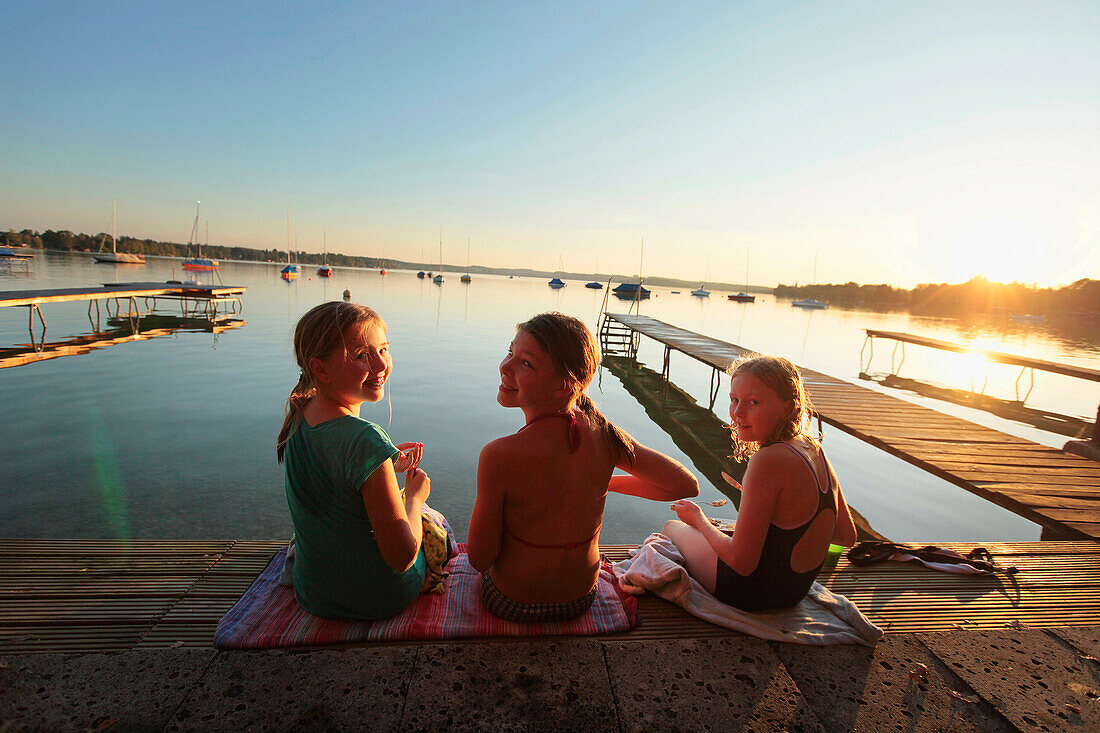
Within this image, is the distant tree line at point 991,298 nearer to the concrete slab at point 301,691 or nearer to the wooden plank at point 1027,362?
the wooden plank at point 1027,362

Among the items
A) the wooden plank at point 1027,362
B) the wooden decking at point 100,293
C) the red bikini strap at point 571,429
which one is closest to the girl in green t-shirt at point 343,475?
the red bikini strap at point 571,429

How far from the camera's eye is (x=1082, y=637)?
8.14 ft

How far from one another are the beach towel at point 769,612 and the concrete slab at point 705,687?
0.10 m

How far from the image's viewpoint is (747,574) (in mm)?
→ 2340

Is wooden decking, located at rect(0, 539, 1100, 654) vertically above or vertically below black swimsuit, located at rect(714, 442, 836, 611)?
below

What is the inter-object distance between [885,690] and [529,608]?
1512 millimetres

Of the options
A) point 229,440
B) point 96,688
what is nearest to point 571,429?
point 96,688

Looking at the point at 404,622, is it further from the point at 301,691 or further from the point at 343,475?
the point at 343,475

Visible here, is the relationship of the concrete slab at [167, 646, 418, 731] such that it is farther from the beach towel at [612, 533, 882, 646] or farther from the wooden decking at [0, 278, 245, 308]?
the wooden decking at [0, 278, 245, 308]

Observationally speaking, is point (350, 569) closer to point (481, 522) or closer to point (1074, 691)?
point (481, 522)

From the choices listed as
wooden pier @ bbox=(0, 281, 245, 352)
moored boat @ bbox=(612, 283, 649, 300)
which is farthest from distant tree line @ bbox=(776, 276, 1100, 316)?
wooden pier @ bbox=(0, 281, 245, 352)

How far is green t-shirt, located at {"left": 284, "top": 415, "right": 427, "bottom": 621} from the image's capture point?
1905 millimetres

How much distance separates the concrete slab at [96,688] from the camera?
1633 mm

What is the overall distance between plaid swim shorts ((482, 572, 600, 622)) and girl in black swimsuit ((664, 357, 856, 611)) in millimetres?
675
